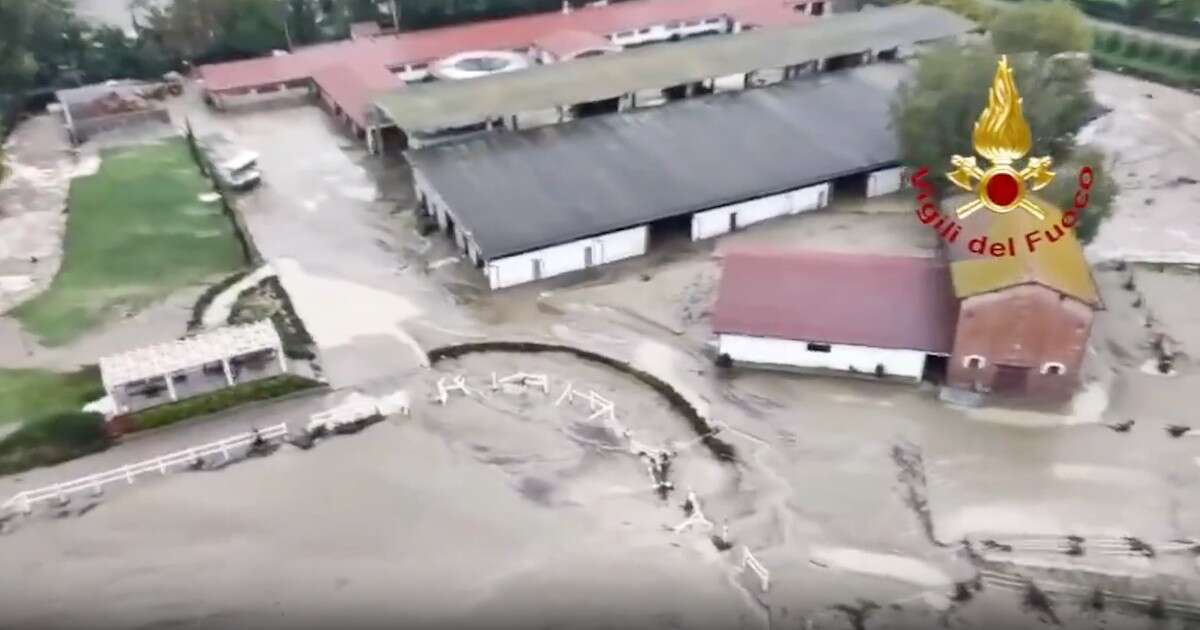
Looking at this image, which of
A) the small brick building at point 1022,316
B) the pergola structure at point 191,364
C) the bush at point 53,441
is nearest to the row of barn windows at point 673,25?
the small brick building at point 1022,316

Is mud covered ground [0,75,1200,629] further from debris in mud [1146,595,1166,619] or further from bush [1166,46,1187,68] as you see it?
bush [1166,46,1187,68]

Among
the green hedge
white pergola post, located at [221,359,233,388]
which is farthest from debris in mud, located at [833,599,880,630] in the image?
white pergola post, located at [221,359,233,388]

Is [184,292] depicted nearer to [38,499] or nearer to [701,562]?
[38,499]

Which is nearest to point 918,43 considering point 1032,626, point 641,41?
point 641,41

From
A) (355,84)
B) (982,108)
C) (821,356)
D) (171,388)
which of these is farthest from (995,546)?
(355,84)

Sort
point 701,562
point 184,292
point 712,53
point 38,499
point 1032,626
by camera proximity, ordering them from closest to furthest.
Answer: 1. point 1032,626
2. point 701,562
3. point 38,499
4. point 184,292
5. point 712,53

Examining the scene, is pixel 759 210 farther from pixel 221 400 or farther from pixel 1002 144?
pixel 1002 144

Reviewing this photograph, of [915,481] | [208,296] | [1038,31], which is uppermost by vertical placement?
[1038,31]
